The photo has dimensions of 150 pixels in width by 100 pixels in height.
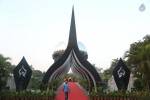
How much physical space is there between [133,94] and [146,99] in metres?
0.77

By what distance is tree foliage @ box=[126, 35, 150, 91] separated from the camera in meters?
21.1

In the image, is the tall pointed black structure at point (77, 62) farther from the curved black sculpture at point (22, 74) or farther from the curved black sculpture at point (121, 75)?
the curved black sculpture at point (22, 74)

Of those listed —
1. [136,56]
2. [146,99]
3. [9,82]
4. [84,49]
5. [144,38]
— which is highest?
[84,49]

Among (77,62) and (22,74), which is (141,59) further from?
(22,74)

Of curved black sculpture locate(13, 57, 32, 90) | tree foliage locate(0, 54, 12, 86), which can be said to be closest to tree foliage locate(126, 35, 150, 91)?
curved black sculpture locate(13, 57, 32, 90)

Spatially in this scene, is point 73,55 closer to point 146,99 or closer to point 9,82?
point 9,82

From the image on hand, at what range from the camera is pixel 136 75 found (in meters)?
24.9

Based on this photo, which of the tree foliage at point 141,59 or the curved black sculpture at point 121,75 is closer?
the curved black sculpture at point 121,75

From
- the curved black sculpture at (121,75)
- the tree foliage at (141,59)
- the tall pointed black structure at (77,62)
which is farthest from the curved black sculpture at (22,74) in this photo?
the tree foliage at (141,59)

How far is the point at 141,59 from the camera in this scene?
2161cm

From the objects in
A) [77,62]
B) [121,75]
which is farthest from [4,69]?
[121,75]

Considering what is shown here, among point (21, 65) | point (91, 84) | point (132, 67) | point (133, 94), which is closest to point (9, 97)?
point (21, 65)

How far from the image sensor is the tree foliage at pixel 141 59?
2108cm

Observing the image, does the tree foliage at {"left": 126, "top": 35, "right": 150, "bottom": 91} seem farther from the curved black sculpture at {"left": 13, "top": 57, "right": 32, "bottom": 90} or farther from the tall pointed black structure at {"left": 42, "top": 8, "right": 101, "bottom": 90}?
the curved black sculpture at {"left": 13, "top": 57, "right": 32, "bottom": 90}
